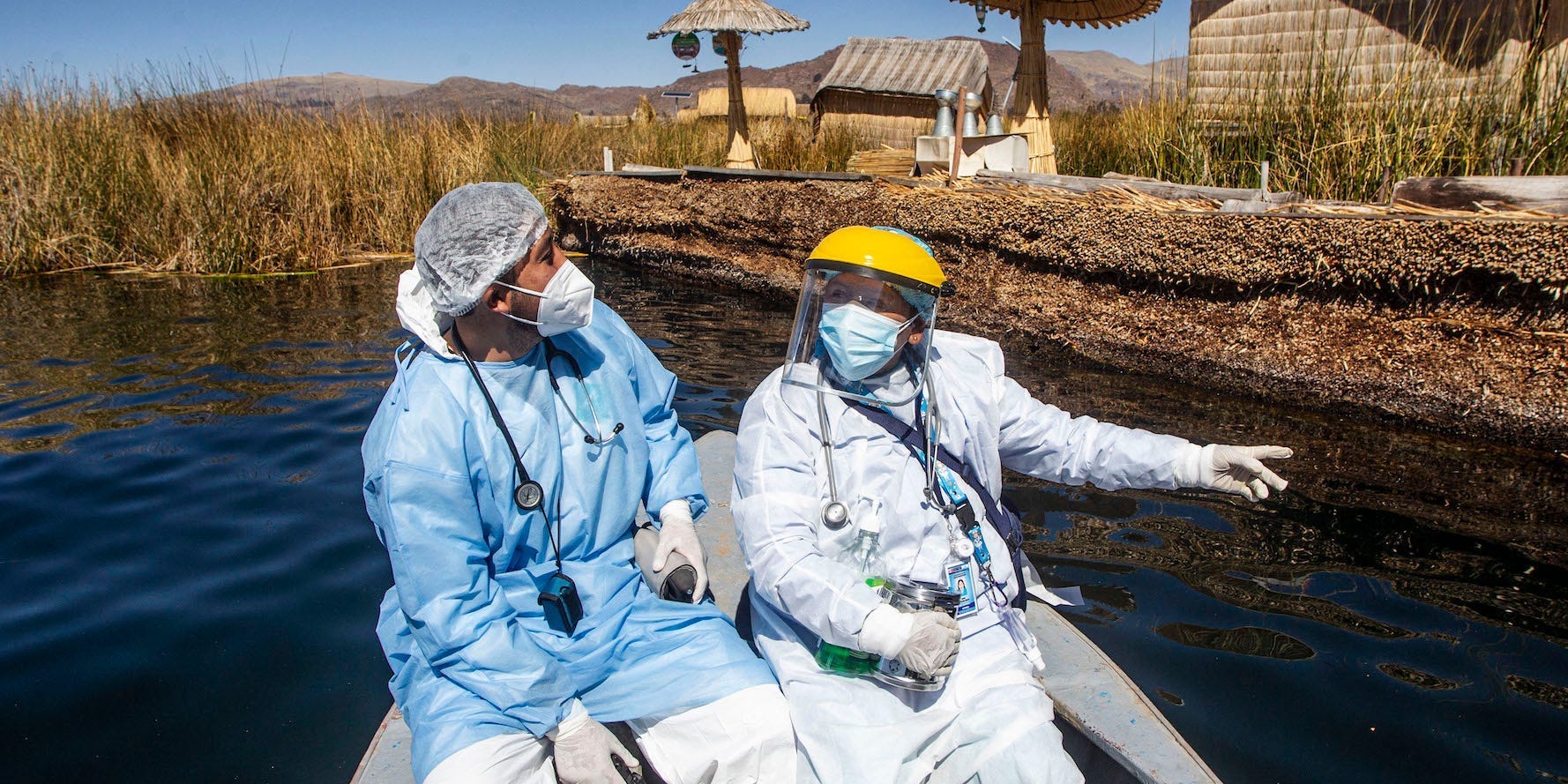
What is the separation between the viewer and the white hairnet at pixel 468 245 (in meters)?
2.56

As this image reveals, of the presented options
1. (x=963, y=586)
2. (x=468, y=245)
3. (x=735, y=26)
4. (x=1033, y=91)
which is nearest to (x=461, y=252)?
(x=468, y=245)

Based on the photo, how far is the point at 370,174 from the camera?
13.7 metres

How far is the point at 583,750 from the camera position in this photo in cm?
243

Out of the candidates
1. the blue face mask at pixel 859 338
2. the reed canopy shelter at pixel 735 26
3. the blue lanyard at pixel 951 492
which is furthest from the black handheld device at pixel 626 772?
the reed canopy shelter at pixel 735 26

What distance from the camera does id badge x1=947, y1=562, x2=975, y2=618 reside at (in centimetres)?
271

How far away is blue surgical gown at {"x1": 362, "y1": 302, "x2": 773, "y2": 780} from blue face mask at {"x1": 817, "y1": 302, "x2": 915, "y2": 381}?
710 millimetres

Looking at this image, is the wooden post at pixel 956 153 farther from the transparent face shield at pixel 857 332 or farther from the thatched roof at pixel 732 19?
the transparent face shield at pixel 857 332

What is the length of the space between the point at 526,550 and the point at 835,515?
91 cm

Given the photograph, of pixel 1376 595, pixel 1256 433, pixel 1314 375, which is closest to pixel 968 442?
pixel 1376 595

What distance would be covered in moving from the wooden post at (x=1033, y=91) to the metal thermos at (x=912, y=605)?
977 centimetres

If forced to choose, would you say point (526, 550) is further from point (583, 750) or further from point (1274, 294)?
point (1274, 294)

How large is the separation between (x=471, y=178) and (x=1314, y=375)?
474 inches

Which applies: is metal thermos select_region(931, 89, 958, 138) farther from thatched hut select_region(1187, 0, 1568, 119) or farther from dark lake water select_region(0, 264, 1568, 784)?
dark lake water select_region(0, 264, 1568, 784)

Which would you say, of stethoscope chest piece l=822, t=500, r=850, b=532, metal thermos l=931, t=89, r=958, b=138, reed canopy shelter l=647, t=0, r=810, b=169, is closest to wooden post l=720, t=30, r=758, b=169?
reed canopy shelter l=647, t=0, r=810, b=169
